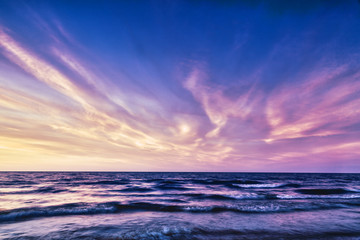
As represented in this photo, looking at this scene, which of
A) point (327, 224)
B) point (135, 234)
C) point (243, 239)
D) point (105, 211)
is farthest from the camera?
point (105, 211)

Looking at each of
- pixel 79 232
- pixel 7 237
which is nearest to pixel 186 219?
pixel 79 232

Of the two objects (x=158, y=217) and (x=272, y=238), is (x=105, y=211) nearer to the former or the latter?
(x=158, y=217)

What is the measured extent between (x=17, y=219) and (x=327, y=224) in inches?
656

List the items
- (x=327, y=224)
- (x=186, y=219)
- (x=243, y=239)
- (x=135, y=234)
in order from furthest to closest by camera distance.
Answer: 1. (x=186, y=219)
2. (x=327, y=224)
3. (x=135, y=234)
4. (x=243, y=239)

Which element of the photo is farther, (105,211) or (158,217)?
(105,211)

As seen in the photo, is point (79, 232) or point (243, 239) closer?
point (243, 239)

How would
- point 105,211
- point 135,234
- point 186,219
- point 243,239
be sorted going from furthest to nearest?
1. point 105,211
2. point 186,219
3. point 135,234
4. point 243,239

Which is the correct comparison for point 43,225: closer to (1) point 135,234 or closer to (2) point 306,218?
(1) point 135,234

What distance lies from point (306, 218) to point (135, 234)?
9.38 m

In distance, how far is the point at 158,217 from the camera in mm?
10719

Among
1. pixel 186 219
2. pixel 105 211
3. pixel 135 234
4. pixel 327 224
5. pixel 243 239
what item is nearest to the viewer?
pixel 243 239

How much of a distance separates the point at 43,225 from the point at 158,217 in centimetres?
581

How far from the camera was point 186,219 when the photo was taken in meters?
10.2

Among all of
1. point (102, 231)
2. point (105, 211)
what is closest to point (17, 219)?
point (105, 211)
